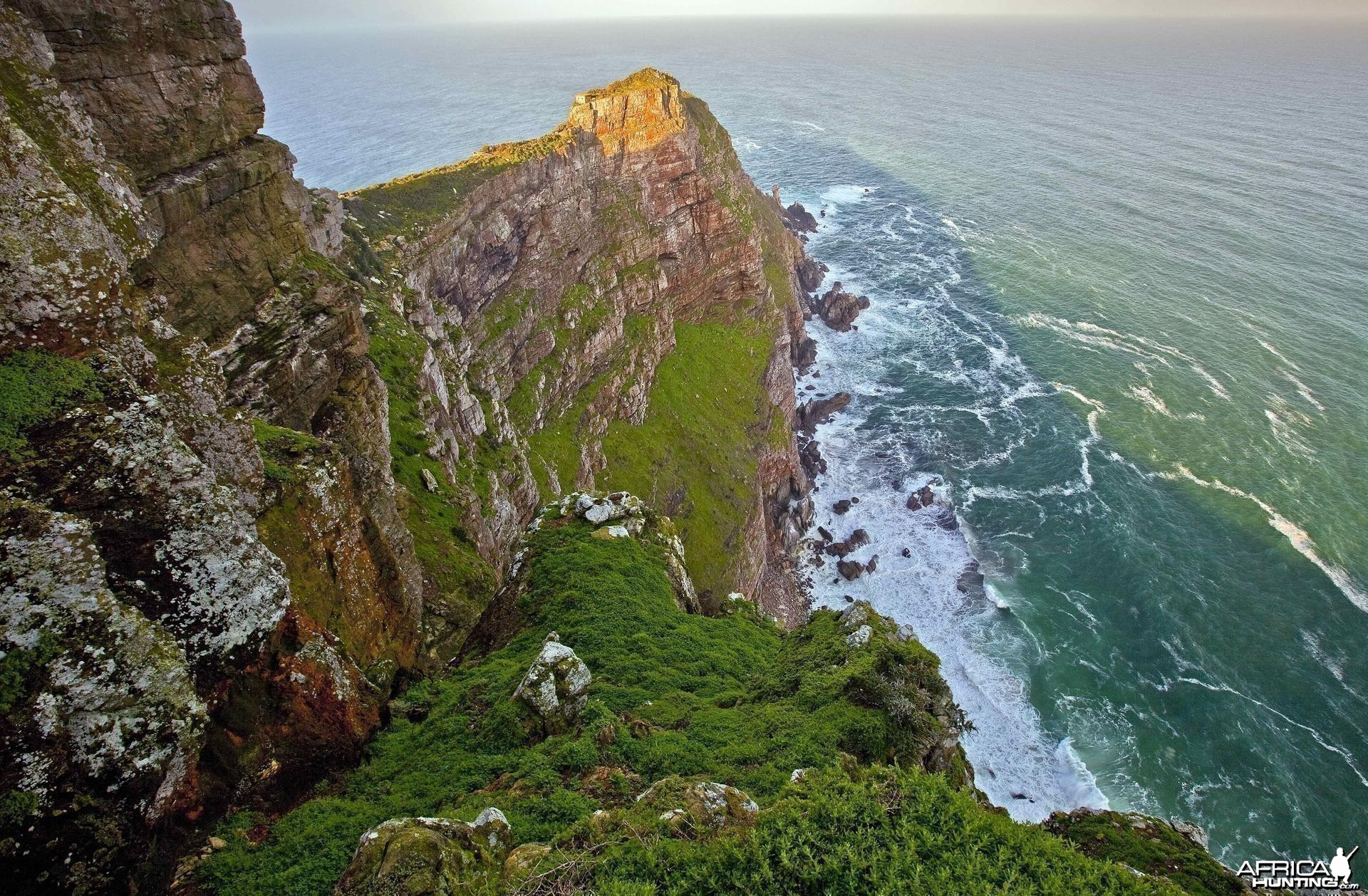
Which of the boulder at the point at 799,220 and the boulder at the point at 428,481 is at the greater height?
the boulder at the point at 799,220

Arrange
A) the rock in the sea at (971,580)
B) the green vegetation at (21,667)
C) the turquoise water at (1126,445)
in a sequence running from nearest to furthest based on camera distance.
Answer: the green vegetation at (21,667)
the turquoise water at (1126,445)
the rock in the sea at (971,580)

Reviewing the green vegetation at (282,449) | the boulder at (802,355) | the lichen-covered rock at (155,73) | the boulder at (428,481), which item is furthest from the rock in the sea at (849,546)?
the lichen-covered rock at (155,73)

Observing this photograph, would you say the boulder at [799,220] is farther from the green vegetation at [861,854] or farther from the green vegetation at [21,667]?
the green vegetation at [21,667]

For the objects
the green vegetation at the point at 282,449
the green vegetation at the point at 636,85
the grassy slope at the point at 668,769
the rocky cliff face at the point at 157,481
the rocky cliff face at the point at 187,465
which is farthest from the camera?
the green vegetation at the point at 636,85

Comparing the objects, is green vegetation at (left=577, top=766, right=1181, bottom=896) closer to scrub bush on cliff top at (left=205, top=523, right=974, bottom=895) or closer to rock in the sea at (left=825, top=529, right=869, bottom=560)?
scrub bush on cliff top at (left=205, top=523, right=974, bottom=895)

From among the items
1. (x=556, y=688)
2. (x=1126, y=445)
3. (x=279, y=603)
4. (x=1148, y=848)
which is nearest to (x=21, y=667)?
(x=279, y=603)

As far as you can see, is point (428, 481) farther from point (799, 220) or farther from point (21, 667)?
point (799, 220)

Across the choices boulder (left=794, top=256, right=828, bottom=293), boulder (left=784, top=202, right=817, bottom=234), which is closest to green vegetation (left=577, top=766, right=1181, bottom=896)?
boulder (left=794, top=256, right=828, bottom=293)

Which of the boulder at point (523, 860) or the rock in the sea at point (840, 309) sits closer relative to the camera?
the boulder at point (523, 860)

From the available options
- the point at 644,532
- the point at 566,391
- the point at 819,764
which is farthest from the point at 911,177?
the point at 819,764
